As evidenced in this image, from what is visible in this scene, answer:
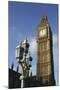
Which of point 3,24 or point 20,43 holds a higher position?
point 3,24

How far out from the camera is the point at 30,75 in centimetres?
252

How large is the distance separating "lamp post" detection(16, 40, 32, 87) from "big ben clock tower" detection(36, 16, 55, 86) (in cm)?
12

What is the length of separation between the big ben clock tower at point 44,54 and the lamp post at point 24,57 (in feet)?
0.40

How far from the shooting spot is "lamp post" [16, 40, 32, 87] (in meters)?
2.50

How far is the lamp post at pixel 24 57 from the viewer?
8.20 feet

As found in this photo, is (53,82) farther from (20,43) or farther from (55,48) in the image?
(20,43)

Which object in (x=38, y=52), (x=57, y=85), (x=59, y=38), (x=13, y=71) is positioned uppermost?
(x=59, y=38)

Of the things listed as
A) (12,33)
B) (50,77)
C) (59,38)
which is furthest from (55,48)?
(12,33)

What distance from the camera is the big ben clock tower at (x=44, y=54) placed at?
2561 millimetres

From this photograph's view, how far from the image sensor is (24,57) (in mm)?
2527

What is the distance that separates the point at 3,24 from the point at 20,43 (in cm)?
30

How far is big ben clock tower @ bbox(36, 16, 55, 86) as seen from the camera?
256 cm

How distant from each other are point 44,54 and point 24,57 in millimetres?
251

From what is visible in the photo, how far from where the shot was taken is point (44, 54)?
259 cm
